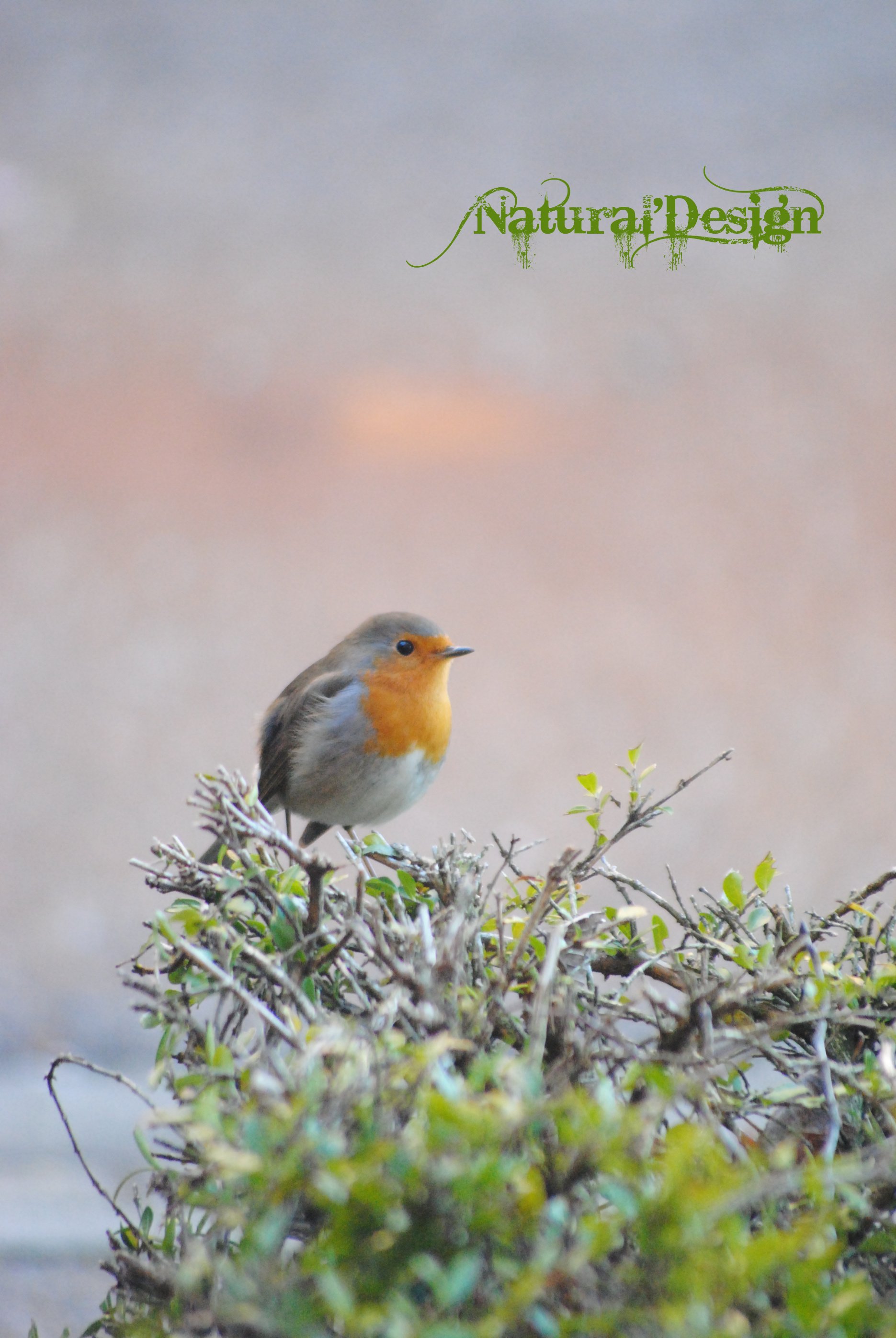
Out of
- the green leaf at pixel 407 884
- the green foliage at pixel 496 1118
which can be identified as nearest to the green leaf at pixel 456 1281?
the green foliage at pixel 496 1118

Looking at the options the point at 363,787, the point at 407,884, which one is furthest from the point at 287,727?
the point at 407,884

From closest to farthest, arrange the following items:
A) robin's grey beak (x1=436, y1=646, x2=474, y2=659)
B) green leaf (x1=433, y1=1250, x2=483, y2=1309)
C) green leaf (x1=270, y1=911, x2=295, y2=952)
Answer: green leaf (x1=433, y1=1250, x2=483, y2=1309) → green leaf (x1=270, y1=911, x2=295, y2=952) → robin's grey beak (x1=436, y1=646, x2=474, y2=659)

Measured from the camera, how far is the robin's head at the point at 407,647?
1.49m

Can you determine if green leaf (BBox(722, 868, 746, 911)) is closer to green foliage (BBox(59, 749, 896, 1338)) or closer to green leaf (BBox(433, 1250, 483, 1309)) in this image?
green foliage (BBox(59, 749, 896, 1338))

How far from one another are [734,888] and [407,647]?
783mm

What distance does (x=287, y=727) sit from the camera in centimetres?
158

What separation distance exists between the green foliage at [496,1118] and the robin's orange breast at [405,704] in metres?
0.68

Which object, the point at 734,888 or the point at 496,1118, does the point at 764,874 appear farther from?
the point at 496,1118

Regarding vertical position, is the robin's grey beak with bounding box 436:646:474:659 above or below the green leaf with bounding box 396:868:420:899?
above

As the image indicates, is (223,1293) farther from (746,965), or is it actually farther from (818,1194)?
(746,965)

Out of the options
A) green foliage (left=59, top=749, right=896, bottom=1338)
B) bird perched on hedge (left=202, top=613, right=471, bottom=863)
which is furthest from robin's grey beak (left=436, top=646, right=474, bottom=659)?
green foliage (left=59, top=749, right=896, bottom=1338)

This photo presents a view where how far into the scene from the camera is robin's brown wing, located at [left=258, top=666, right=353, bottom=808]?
1.53m

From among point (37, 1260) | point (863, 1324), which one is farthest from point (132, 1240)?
point (37, 1260)

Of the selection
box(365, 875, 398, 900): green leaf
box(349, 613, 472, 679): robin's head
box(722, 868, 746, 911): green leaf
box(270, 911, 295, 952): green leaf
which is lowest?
box(270, 911, 295, 952): green leaf
